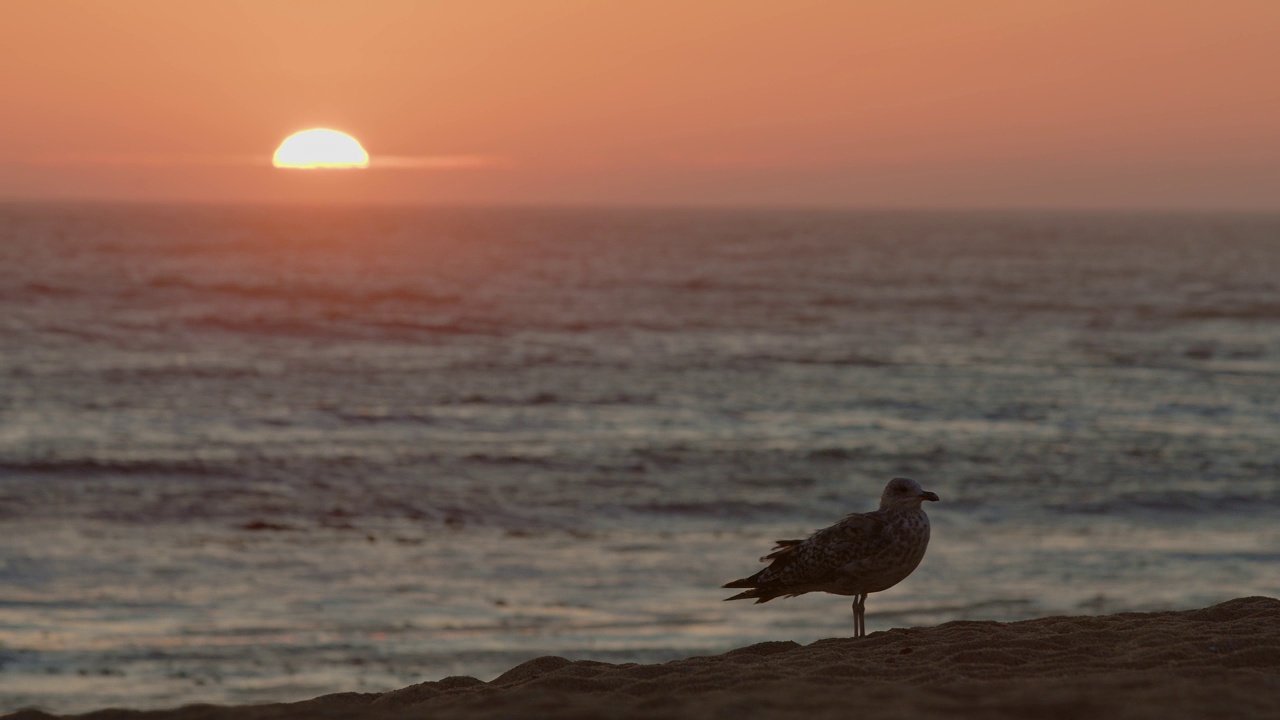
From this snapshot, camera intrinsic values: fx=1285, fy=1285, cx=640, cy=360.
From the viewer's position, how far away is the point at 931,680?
6.52m

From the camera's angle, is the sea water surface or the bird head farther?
the sea water surface

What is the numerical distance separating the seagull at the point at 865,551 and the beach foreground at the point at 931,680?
38 centimetres

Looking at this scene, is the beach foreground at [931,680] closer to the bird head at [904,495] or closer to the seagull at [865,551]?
the seagull at [865,551]

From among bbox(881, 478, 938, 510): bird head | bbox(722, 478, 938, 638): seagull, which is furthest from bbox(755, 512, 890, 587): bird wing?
bbox(881, 478, 938, 510): bird head

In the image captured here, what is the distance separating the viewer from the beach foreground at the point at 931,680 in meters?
5.55

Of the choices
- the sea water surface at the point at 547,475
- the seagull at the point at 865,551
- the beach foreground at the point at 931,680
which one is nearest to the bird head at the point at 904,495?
the seagull at the point at 865,551

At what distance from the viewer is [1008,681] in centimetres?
627

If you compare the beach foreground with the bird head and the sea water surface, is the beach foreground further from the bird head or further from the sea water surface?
the sea water surface

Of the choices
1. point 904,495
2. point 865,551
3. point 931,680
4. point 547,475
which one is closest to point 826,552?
point 865,551

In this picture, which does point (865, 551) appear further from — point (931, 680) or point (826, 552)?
point (931, 680)

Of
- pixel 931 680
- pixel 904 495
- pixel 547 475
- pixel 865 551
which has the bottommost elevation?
pixel 931 680

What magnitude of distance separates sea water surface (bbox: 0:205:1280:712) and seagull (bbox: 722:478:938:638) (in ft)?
9.84

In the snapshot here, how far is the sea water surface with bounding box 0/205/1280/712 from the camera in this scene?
39.5 feet

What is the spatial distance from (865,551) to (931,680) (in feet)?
5.96
